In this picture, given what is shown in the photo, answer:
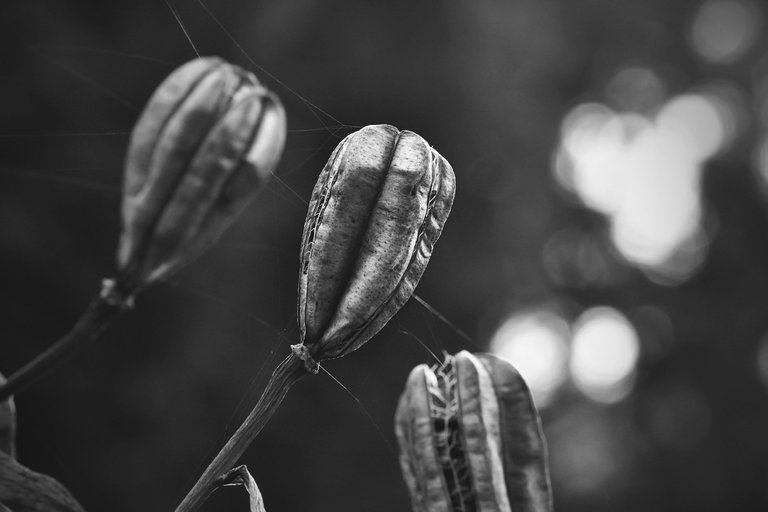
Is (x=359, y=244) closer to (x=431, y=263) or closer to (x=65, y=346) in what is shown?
(x=65, y=346)

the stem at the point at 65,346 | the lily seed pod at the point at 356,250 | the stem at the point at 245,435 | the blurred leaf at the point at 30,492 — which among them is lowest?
the blurred leaf at the point at 30,492

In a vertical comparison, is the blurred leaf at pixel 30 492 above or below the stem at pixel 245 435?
below

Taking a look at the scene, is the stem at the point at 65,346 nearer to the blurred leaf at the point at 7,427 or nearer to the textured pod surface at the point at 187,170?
the textured pod surface at the point at 187,170

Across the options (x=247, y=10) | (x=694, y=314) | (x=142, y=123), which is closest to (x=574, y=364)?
(x=694, y=314)

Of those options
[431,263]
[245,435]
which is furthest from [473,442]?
[431,263]

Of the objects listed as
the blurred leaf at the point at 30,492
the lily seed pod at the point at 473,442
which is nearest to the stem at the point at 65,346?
the blurred leaf at the point at 30,492

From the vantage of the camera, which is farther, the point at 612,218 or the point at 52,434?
the point at 612,218

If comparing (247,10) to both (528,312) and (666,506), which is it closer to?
(528,312)
